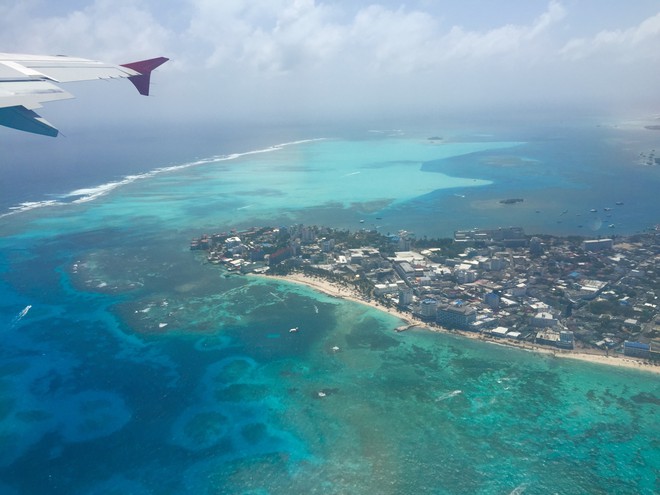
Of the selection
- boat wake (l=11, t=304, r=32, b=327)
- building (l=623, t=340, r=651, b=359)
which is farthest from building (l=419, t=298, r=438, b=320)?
boat wake (l=11, t=304, r=32, b=327)

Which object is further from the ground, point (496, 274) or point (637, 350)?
point (496, 274)

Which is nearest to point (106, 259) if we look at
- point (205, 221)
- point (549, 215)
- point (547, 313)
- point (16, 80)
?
point (205, 221)

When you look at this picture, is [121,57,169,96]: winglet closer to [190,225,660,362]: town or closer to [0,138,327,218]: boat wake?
[190,225,660,362]: town

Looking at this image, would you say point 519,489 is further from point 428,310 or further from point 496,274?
point 496,274

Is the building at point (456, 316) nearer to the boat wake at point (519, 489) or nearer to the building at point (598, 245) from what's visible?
the boat wake at point (519, 489)

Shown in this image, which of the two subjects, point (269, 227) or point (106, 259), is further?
point (269, 227)

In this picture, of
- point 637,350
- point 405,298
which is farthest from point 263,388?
point 637,350

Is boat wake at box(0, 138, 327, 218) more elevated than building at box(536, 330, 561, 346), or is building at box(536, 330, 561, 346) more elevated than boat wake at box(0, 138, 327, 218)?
boat wake at box(0, 138, 327, 218)

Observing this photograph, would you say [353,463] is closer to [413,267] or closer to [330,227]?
[413,267]
